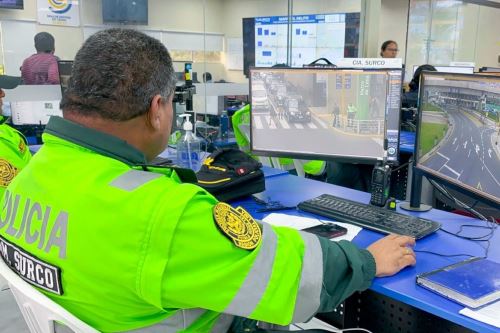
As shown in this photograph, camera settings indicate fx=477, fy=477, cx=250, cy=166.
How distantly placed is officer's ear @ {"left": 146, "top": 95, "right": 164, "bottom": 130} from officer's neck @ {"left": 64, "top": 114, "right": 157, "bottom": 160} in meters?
0.01

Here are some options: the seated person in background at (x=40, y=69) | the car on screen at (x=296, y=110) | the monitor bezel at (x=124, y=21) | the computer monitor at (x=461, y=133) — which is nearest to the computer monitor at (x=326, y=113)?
the car on screen at (x=296, y=110)

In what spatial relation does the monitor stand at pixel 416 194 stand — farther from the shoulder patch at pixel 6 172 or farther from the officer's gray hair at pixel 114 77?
the shoulder patch at pixel 6 172

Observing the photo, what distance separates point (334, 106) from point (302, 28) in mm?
4189

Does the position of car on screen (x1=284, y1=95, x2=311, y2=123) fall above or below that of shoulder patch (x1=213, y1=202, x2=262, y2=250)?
above

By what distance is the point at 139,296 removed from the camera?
2.56 ft

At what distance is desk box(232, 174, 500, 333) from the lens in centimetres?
102

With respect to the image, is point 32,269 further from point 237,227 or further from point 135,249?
point 237,227

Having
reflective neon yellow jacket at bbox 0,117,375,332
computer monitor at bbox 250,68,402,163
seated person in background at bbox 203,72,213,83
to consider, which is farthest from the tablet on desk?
seated person in background at bbox 203,72,213,83

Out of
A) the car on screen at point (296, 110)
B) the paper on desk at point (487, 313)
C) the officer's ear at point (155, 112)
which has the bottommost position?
the paper on desk at point (487, 313)

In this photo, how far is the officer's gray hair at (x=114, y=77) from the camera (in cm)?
91

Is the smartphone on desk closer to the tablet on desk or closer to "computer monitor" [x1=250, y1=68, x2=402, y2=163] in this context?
the tablet on desk

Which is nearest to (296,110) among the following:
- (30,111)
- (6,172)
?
(6,172)

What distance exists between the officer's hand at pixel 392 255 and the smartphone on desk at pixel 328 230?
0.18 meters

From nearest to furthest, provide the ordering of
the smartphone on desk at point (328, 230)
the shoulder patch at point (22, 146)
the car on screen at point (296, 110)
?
1. the smartphone on desk at point (328, 230)
2. the car on screen at point (296, 110)
3. the shoulder patch at point (22, 146)
